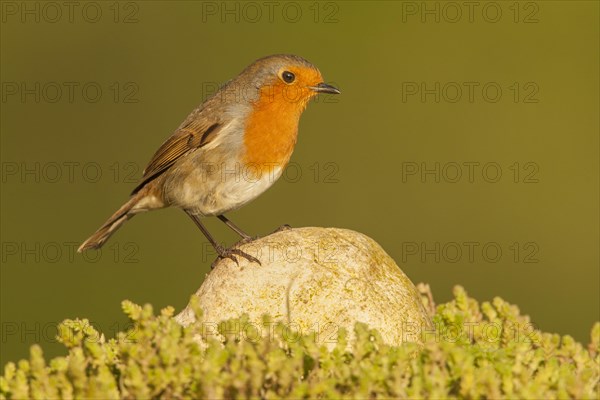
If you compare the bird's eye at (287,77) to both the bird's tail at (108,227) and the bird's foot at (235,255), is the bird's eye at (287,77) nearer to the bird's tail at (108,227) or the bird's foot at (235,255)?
the bird's tail at (108,227)

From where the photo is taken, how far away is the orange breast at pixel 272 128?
21.5 feet

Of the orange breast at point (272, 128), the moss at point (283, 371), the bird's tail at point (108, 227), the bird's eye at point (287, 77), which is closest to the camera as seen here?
the moss at point (283, 371)

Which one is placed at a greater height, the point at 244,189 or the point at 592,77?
the point at 592,77

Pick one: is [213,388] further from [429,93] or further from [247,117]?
[429,93]

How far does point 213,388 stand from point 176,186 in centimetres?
333

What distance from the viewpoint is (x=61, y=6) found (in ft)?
57.0

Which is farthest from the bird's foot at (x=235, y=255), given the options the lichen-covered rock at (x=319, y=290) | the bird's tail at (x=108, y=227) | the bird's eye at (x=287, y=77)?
the bird's tail at (x=108, y=227)

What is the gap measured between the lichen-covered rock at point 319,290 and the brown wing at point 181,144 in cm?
172

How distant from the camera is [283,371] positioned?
144 inches

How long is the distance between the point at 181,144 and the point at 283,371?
3.64 metres

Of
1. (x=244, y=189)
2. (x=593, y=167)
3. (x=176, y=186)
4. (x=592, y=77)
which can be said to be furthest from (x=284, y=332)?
(x=592, y=77)

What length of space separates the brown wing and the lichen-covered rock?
5.64ft

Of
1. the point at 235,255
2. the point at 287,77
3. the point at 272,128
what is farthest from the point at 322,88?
the point at 235,255

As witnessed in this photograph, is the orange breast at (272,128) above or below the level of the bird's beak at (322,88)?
below
